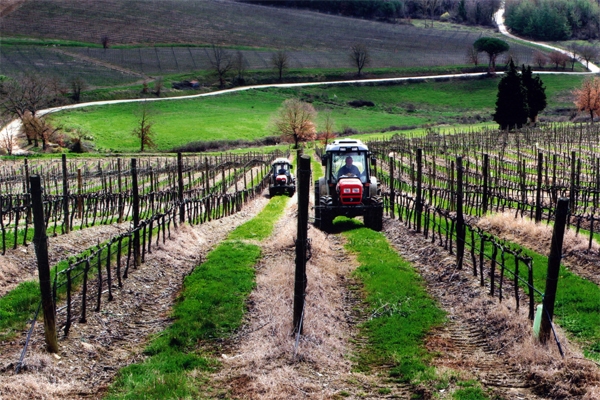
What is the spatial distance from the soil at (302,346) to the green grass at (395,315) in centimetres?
25

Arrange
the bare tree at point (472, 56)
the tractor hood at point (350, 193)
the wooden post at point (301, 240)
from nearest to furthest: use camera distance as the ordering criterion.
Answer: the wooden post at point (301, 240), the tractor hood at point (350, 193), the bare tree at point (472, 56)

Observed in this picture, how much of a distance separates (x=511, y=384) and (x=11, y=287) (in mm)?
10508

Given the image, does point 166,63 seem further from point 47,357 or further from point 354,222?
point 47,357

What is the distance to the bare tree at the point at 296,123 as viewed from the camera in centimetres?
7700

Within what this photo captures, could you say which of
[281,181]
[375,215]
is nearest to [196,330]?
[375,215]

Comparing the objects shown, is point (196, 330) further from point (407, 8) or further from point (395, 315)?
point (407, 8)

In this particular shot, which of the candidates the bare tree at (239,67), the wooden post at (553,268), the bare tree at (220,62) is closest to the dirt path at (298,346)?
the wooden post at (553,268)

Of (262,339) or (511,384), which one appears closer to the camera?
(511,384)

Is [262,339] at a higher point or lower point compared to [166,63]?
lower

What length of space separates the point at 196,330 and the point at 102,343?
5.17 ft

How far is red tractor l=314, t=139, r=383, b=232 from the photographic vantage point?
21516 millimetres

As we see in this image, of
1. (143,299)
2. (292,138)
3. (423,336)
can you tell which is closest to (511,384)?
(423,336)

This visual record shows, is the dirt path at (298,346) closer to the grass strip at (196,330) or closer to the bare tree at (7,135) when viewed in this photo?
the grass strip at (196,330)

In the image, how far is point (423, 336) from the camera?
11344 mm
